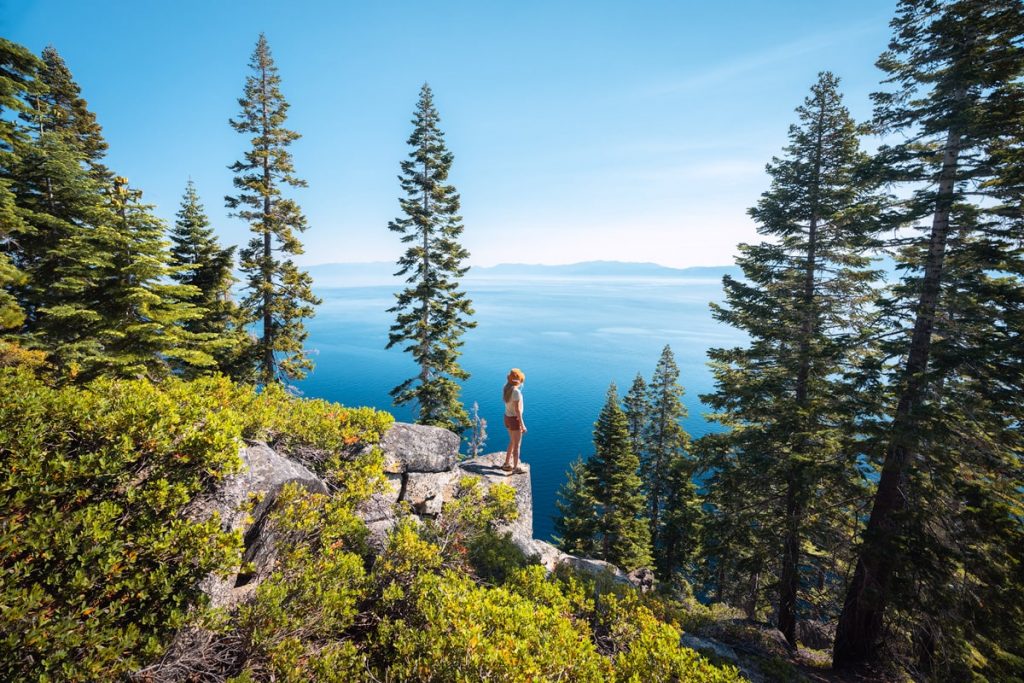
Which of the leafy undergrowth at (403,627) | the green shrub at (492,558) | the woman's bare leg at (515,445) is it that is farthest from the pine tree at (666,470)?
the leafy undergrowth at (403,627)

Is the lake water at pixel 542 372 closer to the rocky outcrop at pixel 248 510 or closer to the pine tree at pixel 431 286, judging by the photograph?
the pine tree at pixel 431 286

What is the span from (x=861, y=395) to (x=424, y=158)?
1932 centimetres

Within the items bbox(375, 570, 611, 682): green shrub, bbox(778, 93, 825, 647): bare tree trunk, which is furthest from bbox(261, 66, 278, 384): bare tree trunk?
bbox(778, 93, 825, 647): bare tree trunk

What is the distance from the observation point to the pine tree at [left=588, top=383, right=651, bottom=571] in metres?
23.8

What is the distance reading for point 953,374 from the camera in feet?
28.3

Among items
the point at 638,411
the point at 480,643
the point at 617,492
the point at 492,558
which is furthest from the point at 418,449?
the point at 638,411

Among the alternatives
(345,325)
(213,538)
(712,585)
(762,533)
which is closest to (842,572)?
(762,533)

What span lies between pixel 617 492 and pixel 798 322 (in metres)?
15.1

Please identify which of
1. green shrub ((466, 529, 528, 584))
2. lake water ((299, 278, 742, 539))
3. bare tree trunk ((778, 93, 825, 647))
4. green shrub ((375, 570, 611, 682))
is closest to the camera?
green shrub ((375, 570, 611, 682))

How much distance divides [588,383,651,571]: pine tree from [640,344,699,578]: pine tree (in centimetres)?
383

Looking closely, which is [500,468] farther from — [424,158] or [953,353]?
[424,158]

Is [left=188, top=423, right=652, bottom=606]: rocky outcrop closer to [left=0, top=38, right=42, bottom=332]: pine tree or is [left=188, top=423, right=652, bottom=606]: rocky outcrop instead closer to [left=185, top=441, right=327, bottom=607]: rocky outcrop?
[left=185, top=441, right=327, bottom=607]: rocky outcrop

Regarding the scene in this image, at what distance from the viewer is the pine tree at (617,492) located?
77.9 feet

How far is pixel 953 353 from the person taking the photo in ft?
25.6
